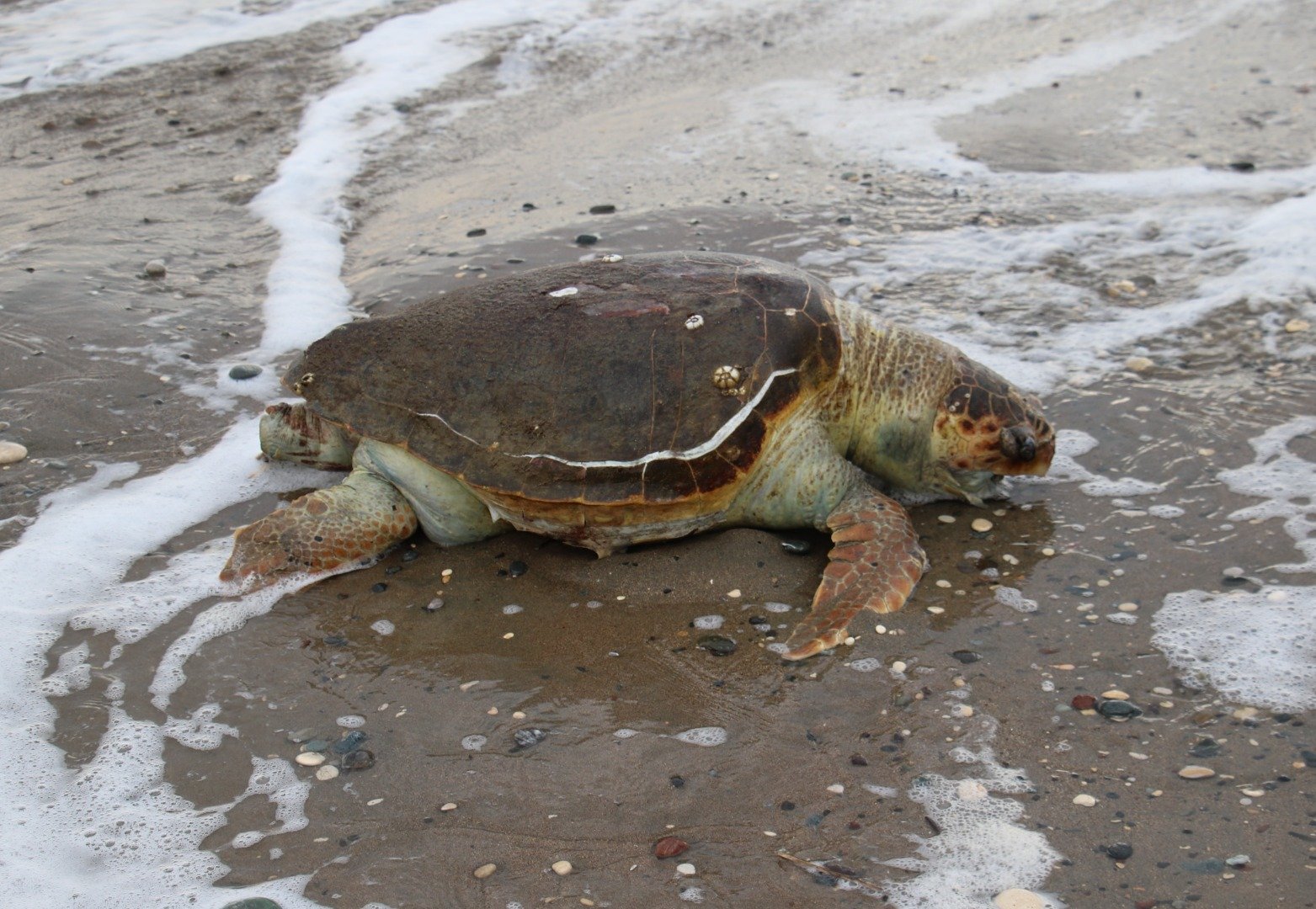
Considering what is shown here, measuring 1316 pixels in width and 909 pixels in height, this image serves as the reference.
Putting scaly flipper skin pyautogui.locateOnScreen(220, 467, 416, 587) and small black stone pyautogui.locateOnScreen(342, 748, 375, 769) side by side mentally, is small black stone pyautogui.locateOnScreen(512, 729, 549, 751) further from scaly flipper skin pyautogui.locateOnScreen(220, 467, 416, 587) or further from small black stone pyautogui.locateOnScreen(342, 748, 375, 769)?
scaly flipper skin pyautogui.locateOnScreen(220, 467, 416, 587)

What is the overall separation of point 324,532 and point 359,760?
1007 millimetres

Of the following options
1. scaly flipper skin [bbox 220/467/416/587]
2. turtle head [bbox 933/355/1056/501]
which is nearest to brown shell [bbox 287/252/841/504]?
scaly flipper skin [bbox 220/467/416/587]

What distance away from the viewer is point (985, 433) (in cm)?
373

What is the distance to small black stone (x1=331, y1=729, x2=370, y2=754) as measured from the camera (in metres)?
2.87

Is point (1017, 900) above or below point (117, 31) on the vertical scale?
A: below

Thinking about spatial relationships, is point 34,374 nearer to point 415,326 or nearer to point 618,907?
point 415,326

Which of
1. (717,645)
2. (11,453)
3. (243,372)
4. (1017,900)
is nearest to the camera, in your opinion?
(1017,900)

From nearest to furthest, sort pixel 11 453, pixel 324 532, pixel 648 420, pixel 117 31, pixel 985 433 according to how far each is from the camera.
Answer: pixel 648 420, pixel 324 532, pixel 985 433, pixel 11 453, pixel 117 31

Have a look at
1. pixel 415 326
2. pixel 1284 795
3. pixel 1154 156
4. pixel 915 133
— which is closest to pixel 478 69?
pixel 915 133

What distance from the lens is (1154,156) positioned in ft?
21.8

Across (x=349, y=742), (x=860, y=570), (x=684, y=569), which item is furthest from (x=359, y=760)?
(x=860, y=570)

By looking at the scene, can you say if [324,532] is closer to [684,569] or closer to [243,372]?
[684,569]

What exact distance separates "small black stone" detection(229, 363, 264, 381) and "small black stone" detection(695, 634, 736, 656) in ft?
8.76

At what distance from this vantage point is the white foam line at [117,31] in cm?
868
